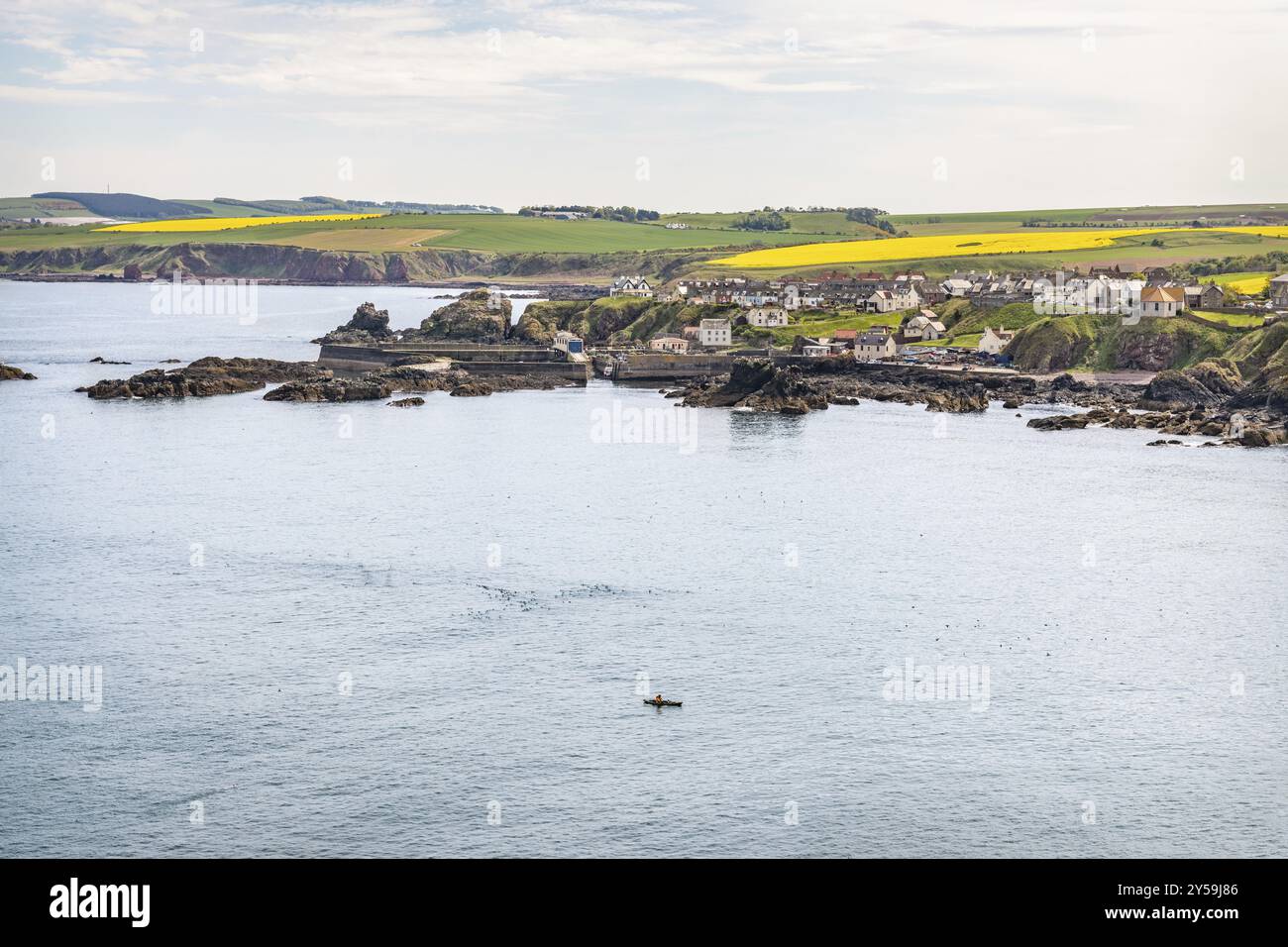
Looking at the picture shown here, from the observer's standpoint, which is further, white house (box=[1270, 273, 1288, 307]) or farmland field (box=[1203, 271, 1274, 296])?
farmland field (box=[1203, 271, 1274, 296])

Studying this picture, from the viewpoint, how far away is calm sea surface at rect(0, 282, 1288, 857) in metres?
38.1

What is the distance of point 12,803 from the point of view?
3866cm

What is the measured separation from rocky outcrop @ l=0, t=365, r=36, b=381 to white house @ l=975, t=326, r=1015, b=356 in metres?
91.1

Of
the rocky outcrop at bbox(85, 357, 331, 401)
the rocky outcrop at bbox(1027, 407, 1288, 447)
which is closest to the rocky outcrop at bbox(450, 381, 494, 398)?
the rocky outcrop at bbox(85, 357, 331, 401)

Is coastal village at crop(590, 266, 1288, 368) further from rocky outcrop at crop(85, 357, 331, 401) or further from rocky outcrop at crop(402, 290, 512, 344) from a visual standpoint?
rocky outcrop at crop(85, 357, 331, 401)

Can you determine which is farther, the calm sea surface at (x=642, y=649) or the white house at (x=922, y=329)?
the white house at (x=922, y=329)

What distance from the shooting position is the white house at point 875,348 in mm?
138750

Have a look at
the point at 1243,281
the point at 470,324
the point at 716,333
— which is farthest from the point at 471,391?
the point at 1243,281

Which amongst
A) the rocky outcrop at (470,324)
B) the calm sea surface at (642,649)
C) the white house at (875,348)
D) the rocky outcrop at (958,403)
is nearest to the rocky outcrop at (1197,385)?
the rocky outcrop at (958,403)

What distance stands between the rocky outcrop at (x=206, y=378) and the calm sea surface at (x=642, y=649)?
86.1ft

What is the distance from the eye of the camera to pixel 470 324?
513 feet

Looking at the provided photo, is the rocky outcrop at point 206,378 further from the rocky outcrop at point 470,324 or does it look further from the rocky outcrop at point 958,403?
the rocky outcrop at point 958,403
